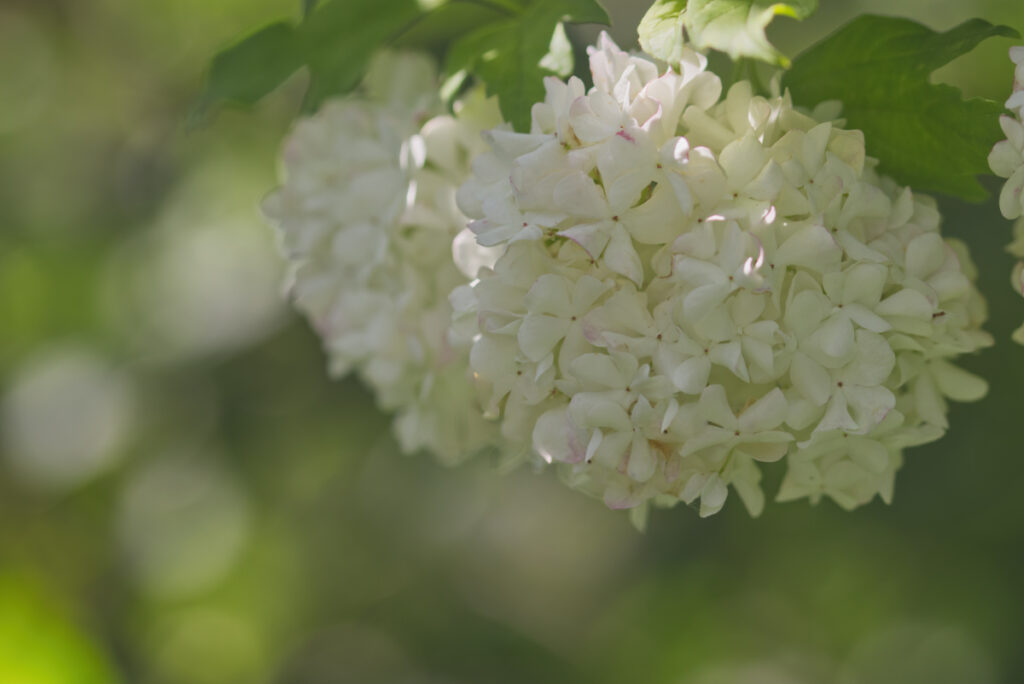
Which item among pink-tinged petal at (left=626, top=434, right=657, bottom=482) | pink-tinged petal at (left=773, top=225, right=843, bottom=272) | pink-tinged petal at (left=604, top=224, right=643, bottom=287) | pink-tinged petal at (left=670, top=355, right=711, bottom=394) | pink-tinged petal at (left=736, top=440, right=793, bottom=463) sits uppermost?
pink-tinged petal at (left=604, top=224, right=643, bottom=287)

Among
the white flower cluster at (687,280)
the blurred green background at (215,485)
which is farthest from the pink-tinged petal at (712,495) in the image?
the blurred green background at (215,485)

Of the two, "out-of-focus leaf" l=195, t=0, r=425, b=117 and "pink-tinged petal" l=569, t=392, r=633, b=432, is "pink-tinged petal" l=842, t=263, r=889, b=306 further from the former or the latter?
"out-of-focus leaf" l=195, t=0, r=425, b=117

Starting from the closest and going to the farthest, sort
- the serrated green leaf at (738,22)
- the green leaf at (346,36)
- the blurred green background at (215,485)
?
the serrated green leaf at (738,22) → the green leaf at (346,36) → the blurred green background at (215,485)

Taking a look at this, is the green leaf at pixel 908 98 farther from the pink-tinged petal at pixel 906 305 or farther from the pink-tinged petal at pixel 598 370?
the pink-tinged petal at pixel 598 370

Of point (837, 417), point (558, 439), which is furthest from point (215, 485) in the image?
point (837, 417)

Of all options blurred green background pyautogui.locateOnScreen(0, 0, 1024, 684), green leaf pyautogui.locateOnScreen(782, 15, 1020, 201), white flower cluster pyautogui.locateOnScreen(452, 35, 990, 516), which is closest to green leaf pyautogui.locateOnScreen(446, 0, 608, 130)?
white flower cluster pyautogui.locateOnScreen(452, 35, 990, 516)

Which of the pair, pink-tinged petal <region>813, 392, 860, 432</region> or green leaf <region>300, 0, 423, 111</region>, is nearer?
pink-tinged petal <region>813, 392, 860, 432</region>
